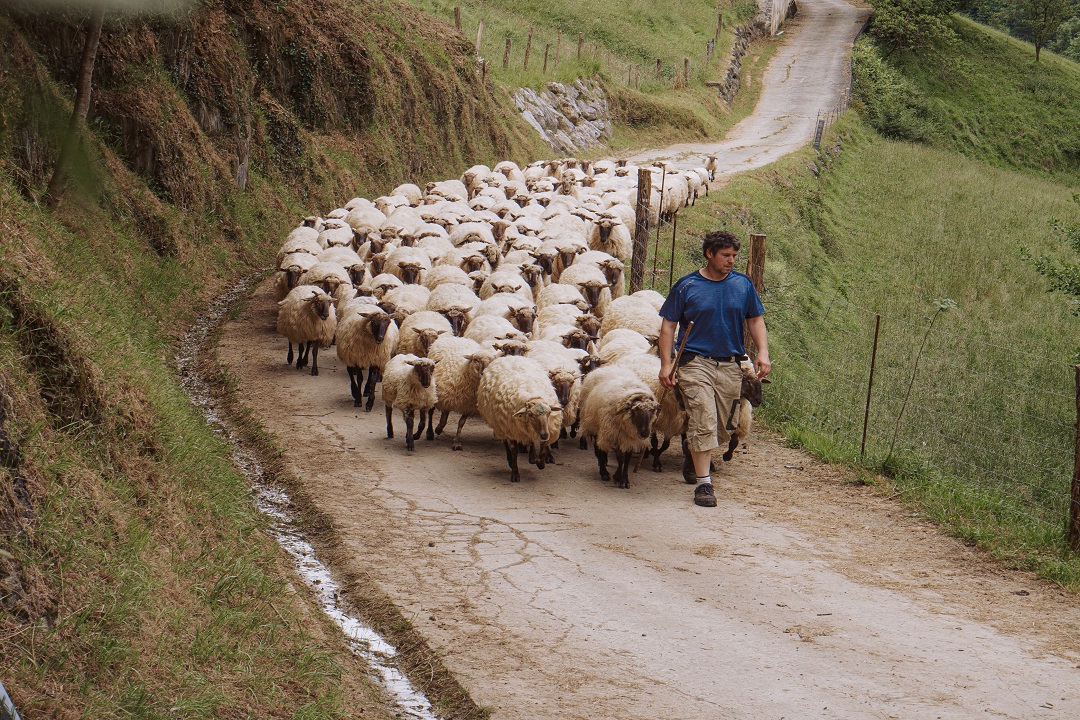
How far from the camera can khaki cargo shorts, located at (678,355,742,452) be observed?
8844 millimetres

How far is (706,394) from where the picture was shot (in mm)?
8844

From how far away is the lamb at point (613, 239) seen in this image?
1741cm

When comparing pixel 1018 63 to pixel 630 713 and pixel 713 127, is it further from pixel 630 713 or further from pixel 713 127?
pixel 630 713

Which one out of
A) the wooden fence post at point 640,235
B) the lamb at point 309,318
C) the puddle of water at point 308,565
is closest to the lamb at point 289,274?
the lamb at point 309,318

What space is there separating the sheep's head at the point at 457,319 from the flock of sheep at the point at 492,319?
18 mm

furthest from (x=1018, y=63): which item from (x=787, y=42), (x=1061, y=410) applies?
(x=1061, y=410)

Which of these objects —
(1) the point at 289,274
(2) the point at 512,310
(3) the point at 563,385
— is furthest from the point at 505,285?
(3) the point at 563,385

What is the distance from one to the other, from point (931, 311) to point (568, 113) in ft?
51.1

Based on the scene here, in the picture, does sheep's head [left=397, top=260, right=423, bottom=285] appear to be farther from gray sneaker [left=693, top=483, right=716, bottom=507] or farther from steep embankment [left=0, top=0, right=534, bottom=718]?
gray sneaker [left=693, top=483, right=716, bottom=507]

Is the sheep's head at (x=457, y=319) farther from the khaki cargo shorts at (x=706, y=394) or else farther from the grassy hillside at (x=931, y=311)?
the khaki cargo shorts at (x=706, y=394)

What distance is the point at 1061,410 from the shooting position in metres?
15.5

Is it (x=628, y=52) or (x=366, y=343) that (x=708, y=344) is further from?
(x=628, y=52)

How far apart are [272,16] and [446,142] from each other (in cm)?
699

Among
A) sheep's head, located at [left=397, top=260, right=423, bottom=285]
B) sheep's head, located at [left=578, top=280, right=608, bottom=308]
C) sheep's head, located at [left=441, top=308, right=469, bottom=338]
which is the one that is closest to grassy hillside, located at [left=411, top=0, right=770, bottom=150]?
sheep's head, located at [left=397, top=260, right=423, bottom=285]
